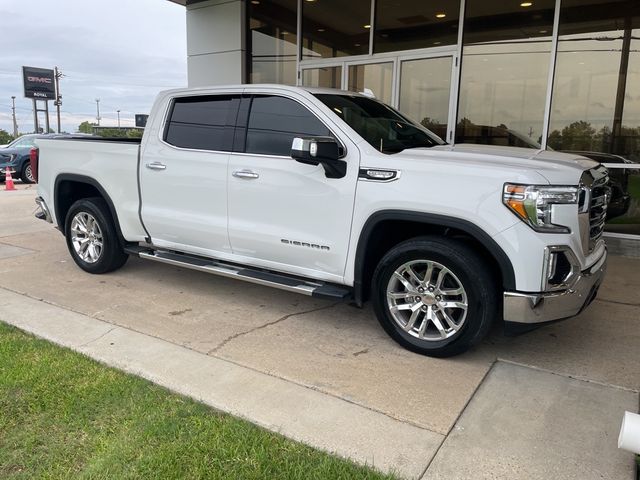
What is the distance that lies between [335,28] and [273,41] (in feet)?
5.08

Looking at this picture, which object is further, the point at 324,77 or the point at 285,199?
the point at 324,77

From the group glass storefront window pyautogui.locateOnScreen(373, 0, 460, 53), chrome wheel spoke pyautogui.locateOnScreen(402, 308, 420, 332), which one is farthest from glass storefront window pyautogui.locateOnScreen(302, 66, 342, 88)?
chrome wheel spoke pyautogui.locateOnScreen(402, 308, 420, 332)

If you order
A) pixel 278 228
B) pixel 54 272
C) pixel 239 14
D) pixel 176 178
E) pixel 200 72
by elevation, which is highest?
pixel 239 14

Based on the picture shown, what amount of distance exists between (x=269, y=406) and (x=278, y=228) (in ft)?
5.53

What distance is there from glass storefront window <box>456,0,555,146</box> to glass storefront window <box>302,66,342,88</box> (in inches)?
102

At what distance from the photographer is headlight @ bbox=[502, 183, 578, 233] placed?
347 centimetres

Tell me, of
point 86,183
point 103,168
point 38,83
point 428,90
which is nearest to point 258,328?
point 103,168

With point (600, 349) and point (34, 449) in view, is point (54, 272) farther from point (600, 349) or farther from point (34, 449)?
point (600, 349)

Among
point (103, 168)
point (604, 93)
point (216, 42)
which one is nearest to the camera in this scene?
point (103, 168)

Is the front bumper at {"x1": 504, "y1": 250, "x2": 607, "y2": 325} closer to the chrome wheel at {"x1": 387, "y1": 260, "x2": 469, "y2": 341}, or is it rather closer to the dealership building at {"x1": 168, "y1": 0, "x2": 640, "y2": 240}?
the chrome wheel at {"x1": 387, "y1": 260, "x2": 469, "y2": 341}

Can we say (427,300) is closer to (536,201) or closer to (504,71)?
(536,201)

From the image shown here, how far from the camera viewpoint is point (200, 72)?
39.8ft

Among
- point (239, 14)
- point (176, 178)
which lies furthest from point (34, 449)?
point (239, 14)

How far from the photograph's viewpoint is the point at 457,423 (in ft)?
10.4
